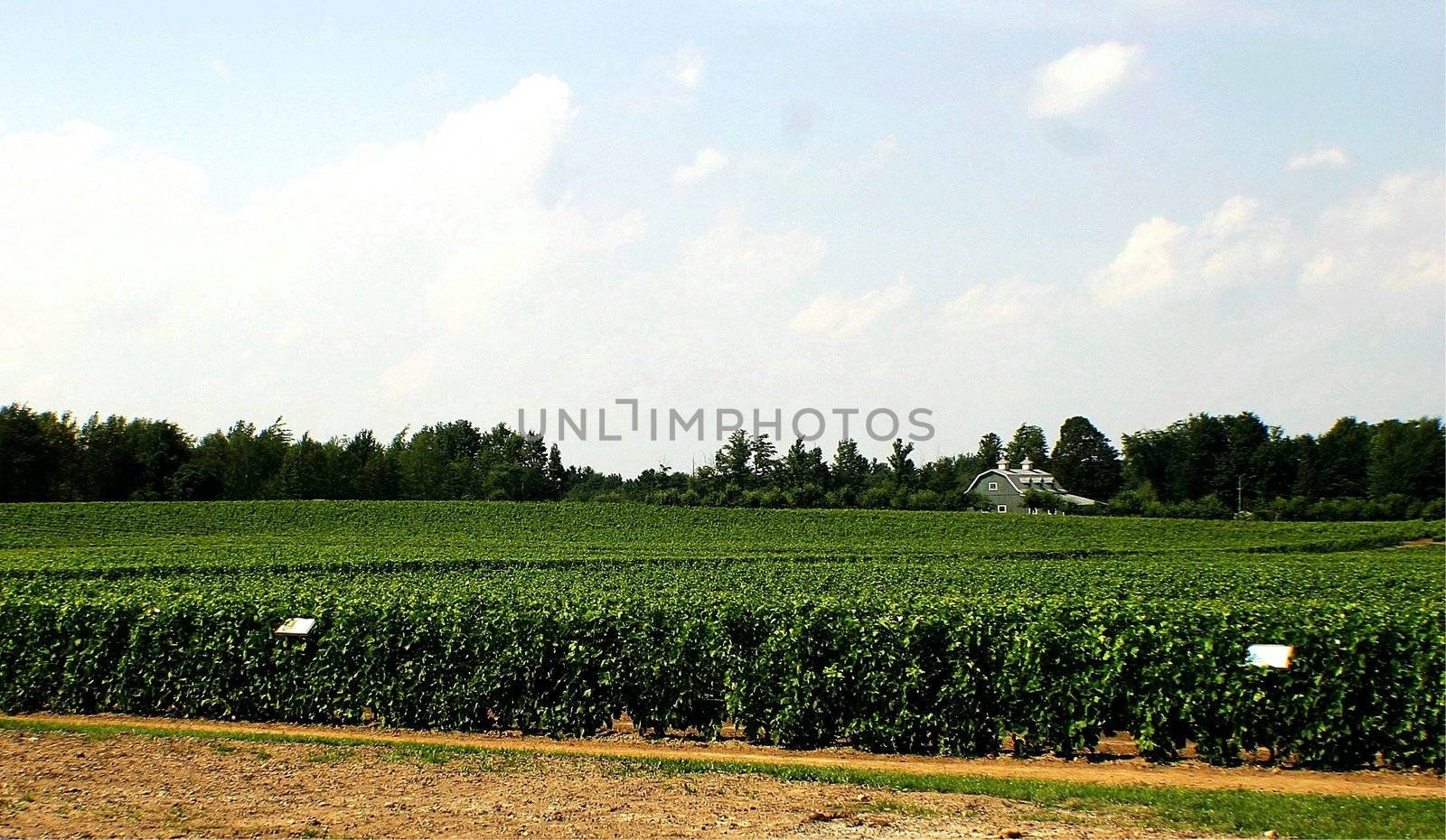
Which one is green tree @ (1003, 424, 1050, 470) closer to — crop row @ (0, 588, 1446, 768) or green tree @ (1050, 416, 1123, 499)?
green tree @ (1050, 416, 1123, 499)

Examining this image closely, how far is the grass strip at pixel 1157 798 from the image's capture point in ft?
27.8

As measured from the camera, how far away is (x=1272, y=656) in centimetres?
1077

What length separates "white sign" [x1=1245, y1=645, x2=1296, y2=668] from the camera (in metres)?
10.7

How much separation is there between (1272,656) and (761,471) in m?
104

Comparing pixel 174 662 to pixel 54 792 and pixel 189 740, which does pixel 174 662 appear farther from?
pixel 54 792

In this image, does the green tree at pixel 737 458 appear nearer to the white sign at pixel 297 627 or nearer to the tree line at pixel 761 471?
the tree line at pixel 761 471

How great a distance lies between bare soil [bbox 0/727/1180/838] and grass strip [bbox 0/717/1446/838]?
0.80ft

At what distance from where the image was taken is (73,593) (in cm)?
1628

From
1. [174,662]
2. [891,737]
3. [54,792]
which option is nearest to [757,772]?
[891,737]

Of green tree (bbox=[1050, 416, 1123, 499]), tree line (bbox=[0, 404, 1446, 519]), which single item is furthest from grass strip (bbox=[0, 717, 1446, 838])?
green tree (bbox=[1050, 416, 1123, 499])

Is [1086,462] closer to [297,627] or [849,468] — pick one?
[849,468]

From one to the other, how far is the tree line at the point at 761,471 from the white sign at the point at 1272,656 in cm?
6514

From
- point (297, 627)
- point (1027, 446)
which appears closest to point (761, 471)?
point (1027, 446)

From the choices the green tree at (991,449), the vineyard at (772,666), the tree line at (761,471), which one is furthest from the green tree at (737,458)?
the vineyard at (772,666)
